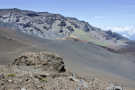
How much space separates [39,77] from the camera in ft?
30.3

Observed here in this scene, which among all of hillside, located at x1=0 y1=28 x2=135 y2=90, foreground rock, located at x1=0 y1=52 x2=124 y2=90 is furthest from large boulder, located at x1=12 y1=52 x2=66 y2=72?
hillside, located at x1=0 y1=28 x2=135 y2=90

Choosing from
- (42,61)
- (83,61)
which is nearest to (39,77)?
(42,61)

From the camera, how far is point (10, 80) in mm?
8242

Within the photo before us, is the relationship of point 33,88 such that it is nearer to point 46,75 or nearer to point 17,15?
point 46,75

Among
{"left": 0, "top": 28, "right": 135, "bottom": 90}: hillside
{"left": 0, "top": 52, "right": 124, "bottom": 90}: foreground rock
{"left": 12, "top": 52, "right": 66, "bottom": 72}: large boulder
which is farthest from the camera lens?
{"left": 0, "top": 28, "right": 135, "bottom": 90}: hillside

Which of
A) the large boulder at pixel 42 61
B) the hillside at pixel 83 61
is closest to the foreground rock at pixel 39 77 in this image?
the large boulder at pixel 42 61

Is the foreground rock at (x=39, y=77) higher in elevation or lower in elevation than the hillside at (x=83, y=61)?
higher

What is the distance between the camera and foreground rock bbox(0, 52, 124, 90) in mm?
8219

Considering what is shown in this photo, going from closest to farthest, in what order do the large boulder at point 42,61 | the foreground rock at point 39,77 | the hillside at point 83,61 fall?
the foreground rock at point 39,77 → the large boulder at point 42,61 → the hillside at point 83,61

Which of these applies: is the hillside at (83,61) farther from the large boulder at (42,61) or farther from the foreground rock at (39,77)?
the foreground rock at (39,77)

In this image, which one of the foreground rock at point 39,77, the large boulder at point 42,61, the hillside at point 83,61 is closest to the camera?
the foreground rock at point 39,77

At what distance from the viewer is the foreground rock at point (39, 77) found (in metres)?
8.22

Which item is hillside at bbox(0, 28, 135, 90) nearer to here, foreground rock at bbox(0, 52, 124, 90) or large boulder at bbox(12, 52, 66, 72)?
large boulder at bbox(12, 52, 66, 72)

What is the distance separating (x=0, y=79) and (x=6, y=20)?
185 meters
